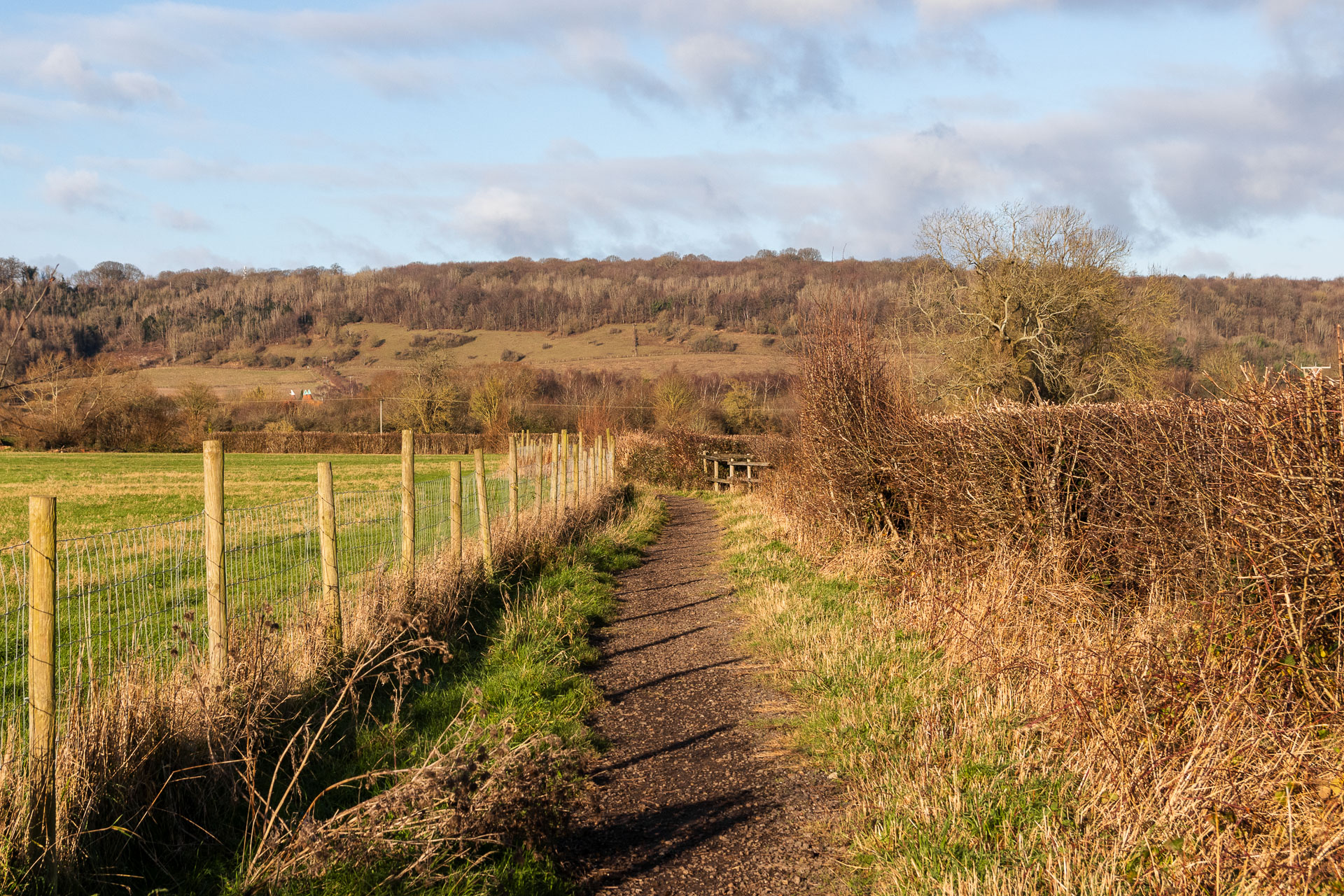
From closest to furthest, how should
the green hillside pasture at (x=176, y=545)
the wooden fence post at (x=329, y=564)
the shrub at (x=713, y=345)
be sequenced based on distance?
the green hillside pasture at (x=176, y=545)
the wooden fence post at (x=329, y=564)
the shrub at (x=713, y=345)

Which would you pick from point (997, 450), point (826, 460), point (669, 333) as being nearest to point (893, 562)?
point (997, 450)

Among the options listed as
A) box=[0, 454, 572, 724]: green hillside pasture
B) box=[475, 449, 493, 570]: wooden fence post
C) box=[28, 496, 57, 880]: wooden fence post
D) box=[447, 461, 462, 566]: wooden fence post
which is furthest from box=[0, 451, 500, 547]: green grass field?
box=[28, 496, 57, 880]: wooden fence post

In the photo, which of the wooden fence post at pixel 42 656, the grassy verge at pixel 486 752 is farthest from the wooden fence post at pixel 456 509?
the wooden fence post at pixel 42 656

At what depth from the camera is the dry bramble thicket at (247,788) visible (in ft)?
10.5

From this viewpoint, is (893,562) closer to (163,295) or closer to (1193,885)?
(1193,885)

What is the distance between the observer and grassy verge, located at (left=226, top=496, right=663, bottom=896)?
332 centimetres

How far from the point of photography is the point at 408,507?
24.6 feet

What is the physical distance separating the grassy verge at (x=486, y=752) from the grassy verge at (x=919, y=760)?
142cm

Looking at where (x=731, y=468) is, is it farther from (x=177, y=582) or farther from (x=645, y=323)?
(x=645, y=323)

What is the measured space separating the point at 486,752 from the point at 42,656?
1770mm

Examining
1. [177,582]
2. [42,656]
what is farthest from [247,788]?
[177,582]

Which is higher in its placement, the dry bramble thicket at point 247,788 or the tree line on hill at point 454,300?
the tree line on hill at point 454,300

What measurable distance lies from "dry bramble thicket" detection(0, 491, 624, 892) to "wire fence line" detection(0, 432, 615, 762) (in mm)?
160

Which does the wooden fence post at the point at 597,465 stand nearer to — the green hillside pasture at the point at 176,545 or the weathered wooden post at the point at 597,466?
the weathered wooden post at the point at 597,466
